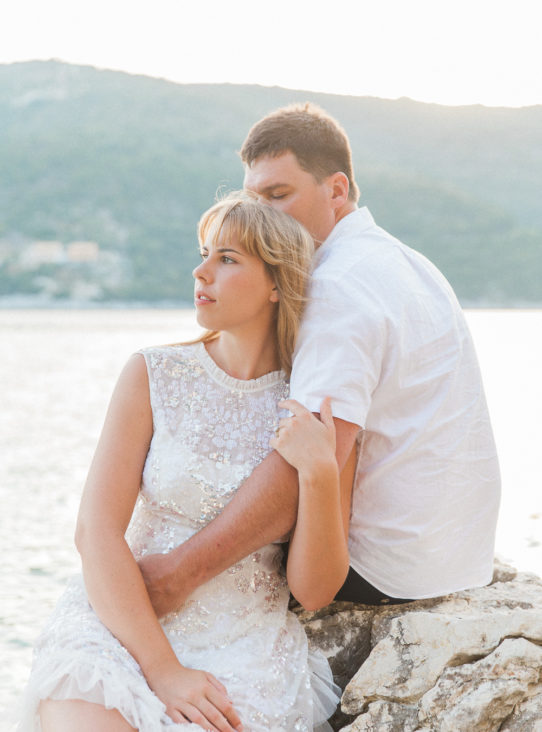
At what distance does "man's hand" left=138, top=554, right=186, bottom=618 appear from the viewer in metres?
2.04

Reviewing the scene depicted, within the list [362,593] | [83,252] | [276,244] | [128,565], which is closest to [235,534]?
[128,565]

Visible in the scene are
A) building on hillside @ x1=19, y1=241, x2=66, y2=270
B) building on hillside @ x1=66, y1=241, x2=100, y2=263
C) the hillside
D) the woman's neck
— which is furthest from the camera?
building on hillside @ x1=66, y1=241, x2=100, y2=263

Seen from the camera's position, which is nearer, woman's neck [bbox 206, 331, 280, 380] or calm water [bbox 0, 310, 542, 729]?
woman's neck [bbox 206, 331, 280, 380]

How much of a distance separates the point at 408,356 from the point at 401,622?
2.14 ft

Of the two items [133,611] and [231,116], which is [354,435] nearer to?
[133,611]

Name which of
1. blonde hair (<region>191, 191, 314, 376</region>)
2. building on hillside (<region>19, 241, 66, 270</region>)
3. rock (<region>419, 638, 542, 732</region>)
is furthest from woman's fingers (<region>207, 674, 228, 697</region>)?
building on hillside (<region>19, 241, 66, 270</region>)

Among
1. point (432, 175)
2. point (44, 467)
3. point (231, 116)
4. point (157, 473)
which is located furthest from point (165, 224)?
point (157, 473)

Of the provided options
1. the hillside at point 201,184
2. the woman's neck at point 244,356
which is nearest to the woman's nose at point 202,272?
the woman's neck at point 244,356

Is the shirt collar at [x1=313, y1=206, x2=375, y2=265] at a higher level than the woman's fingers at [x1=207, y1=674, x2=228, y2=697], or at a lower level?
higher

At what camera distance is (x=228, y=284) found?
221cm

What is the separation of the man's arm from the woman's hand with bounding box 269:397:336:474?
0.17ft

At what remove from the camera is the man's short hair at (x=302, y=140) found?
2.66m

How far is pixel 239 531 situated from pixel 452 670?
0.59m

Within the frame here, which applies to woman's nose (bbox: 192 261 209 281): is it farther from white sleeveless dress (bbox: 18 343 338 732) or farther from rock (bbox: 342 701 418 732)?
rock (bbox: 342 701 418 732)
